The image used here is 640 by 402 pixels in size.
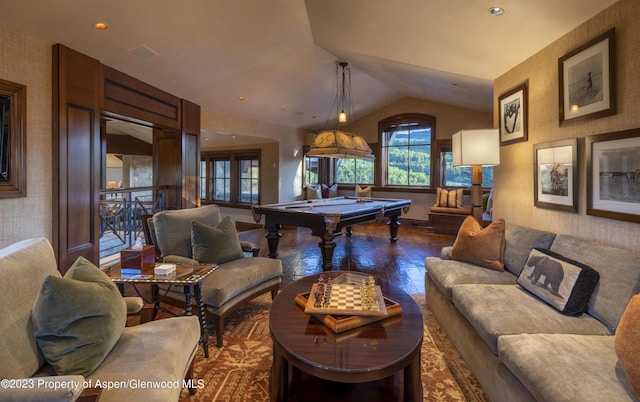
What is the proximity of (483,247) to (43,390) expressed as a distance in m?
2.86

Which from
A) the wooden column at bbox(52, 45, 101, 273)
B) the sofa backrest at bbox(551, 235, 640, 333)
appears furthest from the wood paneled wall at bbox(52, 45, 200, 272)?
the sofa backrest at bbox(551, 235, 640, 333)

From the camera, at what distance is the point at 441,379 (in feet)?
6.47

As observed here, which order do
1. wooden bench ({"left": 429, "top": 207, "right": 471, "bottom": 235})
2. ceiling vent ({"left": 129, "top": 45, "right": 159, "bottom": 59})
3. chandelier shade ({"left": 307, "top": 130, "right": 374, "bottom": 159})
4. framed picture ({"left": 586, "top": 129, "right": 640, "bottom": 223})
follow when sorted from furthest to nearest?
wooden bench ({"left": 429, "top": 207, "right": 471, "bottom": 235}), chandelier shade ({"left": 307, "top": 130, "right": 374, "bottom": 159}), ceiling vent ({"left": 129, "top": 45, "right": 159, "bottom": 59}), framed picture ({"left": 586, "top": 129, "right": 640, "bottom": 223})

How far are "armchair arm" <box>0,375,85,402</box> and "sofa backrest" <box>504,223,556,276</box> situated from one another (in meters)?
2.78

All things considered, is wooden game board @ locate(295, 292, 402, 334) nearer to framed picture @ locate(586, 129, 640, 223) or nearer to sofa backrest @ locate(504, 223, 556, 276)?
sofa backrest @ locate(504, 223, 556, 276)

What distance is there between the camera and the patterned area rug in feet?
5.98

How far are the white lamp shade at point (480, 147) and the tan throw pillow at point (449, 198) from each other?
12.4 feet

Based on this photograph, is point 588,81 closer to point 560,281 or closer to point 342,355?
point 560,281

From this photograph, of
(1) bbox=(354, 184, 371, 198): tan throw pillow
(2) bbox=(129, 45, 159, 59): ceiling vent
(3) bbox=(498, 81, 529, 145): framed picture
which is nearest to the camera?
(3) bbox=(498, 81, 529, 145): framed picture

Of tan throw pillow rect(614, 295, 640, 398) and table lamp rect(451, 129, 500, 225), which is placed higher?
table lamp rect(451, 129, 500, 225)

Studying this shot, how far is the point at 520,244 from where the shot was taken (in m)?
2.62

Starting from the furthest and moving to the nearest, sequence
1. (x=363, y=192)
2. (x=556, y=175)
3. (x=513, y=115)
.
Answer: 1. (x=363, y=192)
2. (x=513, y=115)
3. (x=556, y=175)

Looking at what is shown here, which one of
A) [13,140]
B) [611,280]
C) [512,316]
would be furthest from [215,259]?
[611,280]

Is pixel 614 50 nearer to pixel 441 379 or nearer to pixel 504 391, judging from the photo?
pixel 504 391
